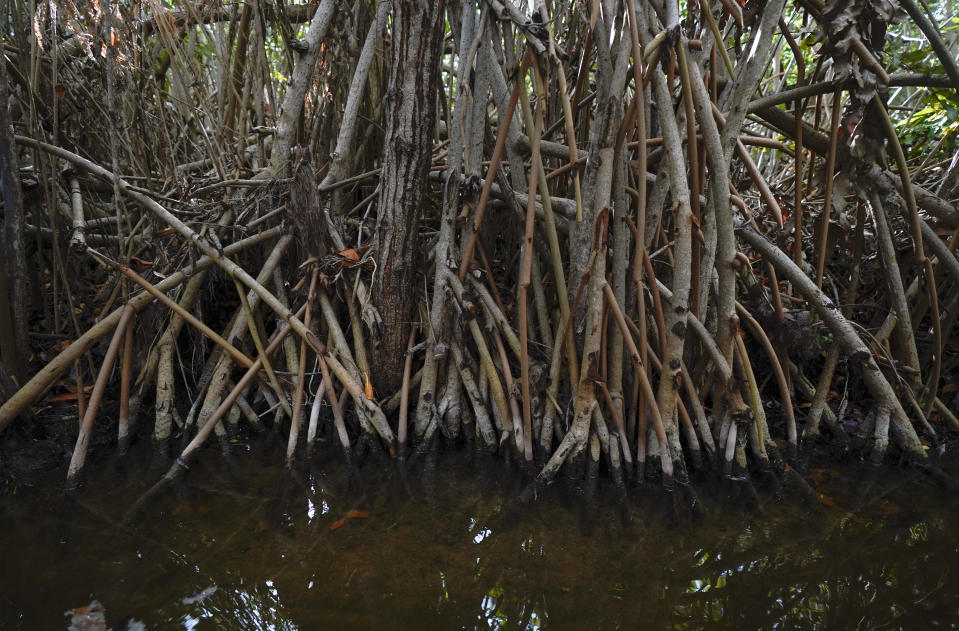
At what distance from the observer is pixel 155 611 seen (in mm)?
1695

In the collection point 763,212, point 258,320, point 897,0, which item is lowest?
point 258,320

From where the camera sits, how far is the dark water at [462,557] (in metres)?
1.71

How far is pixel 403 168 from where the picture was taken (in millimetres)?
2576

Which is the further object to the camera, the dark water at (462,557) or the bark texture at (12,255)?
the bark texture at (12,255)

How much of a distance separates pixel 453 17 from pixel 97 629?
283 cm

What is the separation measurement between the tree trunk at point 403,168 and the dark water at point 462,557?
66 cm

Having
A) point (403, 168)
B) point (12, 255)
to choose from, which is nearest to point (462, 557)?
point (403, 168)

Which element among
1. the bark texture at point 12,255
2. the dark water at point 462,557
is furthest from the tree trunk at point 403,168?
the bark texture at point 12,255

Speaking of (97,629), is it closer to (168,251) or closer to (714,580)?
(714,580)

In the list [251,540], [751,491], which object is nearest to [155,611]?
[251,540]

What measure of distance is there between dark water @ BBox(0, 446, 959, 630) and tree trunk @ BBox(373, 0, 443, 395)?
2.17 ft

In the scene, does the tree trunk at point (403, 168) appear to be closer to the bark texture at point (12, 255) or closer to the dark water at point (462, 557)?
the dark water at point (462, 557)

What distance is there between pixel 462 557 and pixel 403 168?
1.54 metres

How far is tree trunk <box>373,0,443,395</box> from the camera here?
2396 mm
